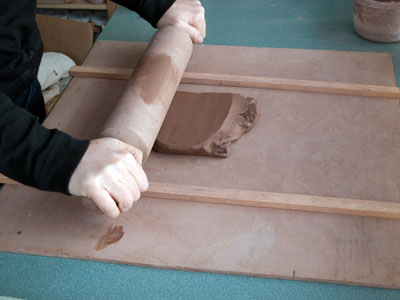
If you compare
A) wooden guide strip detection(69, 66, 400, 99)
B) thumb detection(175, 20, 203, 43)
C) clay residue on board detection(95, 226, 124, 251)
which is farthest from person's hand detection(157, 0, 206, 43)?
clay residue on board detection(95, 226, 124, 251)

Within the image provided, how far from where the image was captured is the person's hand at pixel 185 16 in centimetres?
147

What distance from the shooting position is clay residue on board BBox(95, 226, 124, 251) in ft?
3.57

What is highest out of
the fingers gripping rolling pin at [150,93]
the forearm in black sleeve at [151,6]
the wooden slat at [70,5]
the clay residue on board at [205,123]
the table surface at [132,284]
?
the forearm in black sleeve at [151,6]

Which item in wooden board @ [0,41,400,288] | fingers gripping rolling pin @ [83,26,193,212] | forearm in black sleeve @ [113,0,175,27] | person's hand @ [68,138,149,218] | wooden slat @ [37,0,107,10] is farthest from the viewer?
wooden slat @ [37,0,107,10]

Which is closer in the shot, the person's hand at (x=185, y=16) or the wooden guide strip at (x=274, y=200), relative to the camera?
the wooden guide strip at (x=274, y=200)

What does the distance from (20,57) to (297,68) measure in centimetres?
97

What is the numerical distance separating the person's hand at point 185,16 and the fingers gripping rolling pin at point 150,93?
24 mm

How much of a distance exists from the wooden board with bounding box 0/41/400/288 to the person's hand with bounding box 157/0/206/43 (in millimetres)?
217

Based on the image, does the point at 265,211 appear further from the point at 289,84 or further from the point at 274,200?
the point at 289,84

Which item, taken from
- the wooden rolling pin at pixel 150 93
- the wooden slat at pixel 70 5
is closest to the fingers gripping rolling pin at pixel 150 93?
the wooden rolling pin at pixel 150 93

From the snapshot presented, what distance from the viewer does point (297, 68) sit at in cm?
161

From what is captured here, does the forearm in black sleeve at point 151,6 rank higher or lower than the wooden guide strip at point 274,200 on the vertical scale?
higher

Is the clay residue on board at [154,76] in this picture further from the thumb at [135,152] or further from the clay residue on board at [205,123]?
the thumb at [135,152]

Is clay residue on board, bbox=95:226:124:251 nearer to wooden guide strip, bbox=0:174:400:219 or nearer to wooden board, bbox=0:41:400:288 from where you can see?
wooden board, bbox=0:41:400:288
